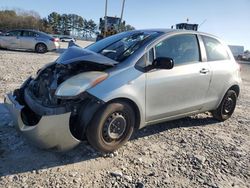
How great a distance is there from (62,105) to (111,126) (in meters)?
0.71

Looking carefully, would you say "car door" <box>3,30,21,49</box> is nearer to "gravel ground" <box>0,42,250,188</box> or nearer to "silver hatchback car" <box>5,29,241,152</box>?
"gravel ground" <box>0,42,250,188</box>

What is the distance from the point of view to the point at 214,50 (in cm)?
561

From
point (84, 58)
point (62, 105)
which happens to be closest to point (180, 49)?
point (84, 58)

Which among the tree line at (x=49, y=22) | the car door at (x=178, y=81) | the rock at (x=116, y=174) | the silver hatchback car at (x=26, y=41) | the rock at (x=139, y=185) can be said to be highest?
the tree line at (x=49, y=22)

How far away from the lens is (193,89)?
16.5 ft

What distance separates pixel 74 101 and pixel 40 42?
1569 centimetres

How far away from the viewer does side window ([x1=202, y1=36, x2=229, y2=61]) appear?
5.43 metres

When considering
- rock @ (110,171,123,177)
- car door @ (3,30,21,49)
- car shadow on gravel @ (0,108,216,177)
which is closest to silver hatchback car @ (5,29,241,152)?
car shadow on gravel @ (0,108,216,177)

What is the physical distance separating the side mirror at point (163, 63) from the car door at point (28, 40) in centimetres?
1538

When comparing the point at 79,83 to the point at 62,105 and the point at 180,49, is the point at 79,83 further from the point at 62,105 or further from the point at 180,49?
the point at 180,49

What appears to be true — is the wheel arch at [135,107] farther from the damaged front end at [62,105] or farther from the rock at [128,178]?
the rock at [128,178]

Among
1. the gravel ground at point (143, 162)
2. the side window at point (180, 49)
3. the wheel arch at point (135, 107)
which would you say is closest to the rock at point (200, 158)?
the gravel ground at point (143, 162)

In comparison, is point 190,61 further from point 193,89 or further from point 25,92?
point 25,92

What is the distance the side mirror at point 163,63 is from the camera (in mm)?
4258
